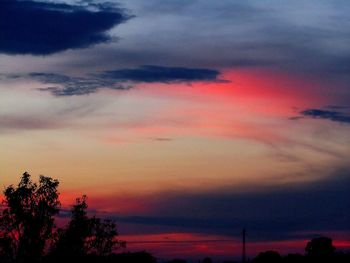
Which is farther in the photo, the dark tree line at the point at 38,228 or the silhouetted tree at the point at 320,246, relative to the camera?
the silhouetted tree at the point at 320,246

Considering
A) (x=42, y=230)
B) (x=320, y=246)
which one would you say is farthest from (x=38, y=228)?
(x=320, y=246)

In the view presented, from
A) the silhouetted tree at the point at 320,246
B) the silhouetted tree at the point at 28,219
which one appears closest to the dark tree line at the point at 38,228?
the silhouetted tree at the point at 28,219

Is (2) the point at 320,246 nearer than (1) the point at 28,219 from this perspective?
No

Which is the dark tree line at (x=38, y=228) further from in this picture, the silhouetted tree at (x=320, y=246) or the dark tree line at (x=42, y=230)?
the silhouetted tree at (x=320, y=246)

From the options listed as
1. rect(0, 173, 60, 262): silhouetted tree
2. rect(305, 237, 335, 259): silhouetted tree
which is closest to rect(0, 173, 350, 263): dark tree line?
rect(0, 173, 60, 262): silhouetted tree

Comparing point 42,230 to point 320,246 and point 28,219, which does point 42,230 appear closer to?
point 28,219

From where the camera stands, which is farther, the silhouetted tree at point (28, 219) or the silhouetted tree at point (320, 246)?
the silhouetted tree at point (320, 246)

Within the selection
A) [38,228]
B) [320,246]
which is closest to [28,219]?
[38,228]

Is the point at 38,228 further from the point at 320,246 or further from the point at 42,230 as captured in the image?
the point at 320,246

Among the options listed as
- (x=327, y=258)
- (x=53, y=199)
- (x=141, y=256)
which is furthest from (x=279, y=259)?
(x=53, y=199)

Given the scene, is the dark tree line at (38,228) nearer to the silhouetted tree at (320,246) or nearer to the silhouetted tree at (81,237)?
the silhouetted tree at (81,237)

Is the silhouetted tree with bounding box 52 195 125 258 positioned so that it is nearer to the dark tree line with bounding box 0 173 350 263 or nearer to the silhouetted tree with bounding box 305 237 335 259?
the dark tree line with bounding box 0 173 350 263

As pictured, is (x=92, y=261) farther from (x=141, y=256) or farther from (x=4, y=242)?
(x=141, y=256)

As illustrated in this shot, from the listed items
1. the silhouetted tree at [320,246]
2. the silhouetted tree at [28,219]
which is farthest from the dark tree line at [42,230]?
the silhouetted tree at [320,246]
